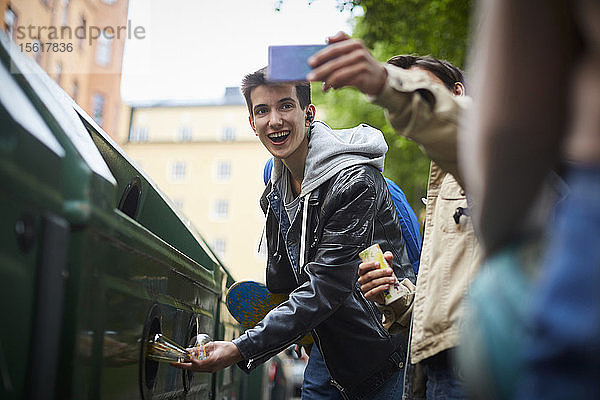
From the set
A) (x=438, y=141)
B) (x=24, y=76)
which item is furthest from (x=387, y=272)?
(x=24, y=76)

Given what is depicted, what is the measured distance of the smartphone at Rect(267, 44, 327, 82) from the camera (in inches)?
60.3

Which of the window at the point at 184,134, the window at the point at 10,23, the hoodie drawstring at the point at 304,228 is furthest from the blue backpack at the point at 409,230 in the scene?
the window at the point at 184,134

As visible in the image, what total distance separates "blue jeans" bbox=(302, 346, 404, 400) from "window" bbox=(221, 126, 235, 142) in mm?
44207

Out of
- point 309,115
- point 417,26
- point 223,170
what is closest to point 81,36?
point 309,115

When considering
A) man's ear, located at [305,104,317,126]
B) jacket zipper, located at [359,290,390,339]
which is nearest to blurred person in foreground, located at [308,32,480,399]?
jacket zipper, located at [359,290,390,339]

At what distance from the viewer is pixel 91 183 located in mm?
1575

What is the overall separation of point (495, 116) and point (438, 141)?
602mm

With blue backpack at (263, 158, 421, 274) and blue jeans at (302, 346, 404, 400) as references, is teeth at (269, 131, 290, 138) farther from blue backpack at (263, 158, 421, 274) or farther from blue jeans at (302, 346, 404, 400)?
blue jeans at (302, 346, 404, 400)

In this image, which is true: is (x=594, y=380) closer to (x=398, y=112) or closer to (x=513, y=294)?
(x=513, y=294)

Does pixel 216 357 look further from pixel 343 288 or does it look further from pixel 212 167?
pixel 212 167

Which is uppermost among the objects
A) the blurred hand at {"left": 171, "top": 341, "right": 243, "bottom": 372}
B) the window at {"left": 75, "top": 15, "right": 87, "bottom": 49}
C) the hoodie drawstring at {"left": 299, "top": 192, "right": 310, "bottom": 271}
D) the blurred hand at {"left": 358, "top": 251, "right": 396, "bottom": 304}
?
the window at {"left": 75, "top": 15, "right": 87, "bottom": 49}

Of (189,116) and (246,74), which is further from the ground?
(189,116)

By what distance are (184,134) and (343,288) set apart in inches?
1808

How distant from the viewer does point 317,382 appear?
3.29 m
